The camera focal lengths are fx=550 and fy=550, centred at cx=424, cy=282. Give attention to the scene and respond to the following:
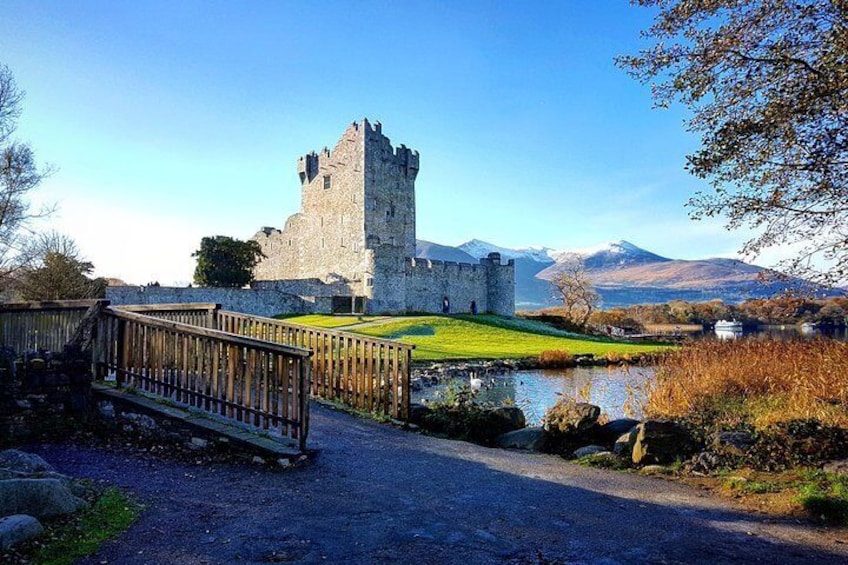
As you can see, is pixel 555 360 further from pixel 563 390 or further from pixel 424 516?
pixel 424 516

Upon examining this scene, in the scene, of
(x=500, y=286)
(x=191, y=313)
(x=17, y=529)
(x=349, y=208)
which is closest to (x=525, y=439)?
(x=17, y=529)

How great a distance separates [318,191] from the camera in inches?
2352

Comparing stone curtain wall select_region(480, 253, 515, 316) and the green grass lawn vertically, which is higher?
stone curtain wall select_region(480, 253, 515, 316)

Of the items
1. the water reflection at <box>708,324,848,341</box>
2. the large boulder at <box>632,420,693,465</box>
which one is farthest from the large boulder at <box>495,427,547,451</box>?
the water reflection at <box>708,324,848,341</box>

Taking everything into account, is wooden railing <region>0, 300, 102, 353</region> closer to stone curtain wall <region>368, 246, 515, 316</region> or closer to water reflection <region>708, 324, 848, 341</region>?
water reflection <region>708, 324, 848, 341</region>

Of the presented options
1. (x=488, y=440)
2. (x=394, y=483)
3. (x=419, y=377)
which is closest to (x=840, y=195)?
(x=488, y=440)

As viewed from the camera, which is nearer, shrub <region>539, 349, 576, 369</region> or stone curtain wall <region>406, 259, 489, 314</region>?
shrub <region>539, 349, 576, 369</region>

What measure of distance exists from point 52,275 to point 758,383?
31972mm

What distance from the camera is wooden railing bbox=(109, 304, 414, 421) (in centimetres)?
982

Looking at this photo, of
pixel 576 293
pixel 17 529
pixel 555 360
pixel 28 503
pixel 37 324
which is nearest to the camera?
pixel 17 529

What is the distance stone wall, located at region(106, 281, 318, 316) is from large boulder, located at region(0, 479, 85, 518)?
3876 centimetres

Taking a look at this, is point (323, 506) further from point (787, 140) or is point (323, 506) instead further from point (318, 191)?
point (318, 191)

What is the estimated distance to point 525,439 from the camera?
8945mm

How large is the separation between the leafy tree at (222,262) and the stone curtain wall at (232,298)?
6192 mm
